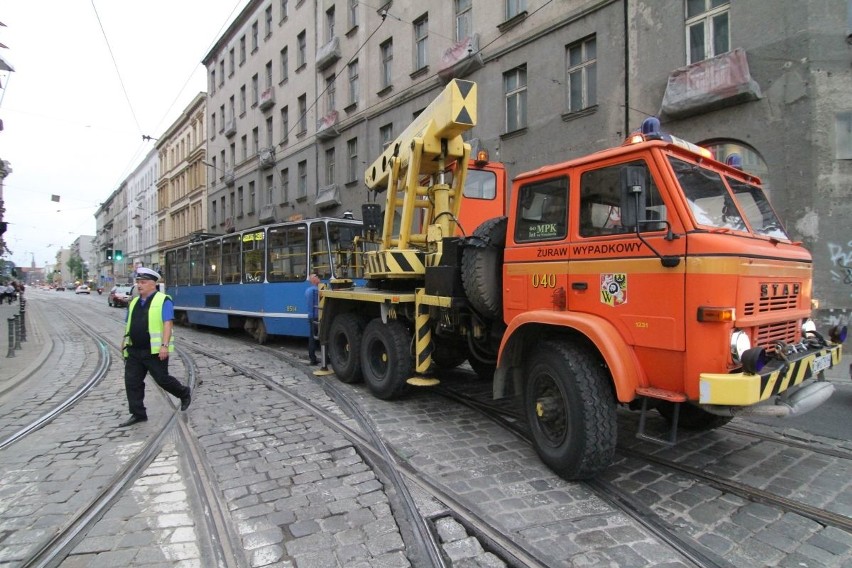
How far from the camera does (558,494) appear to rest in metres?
3.50

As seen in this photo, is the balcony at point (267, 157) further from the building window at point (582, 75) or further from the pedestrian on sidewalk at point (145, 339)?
the pedestrian on sidewalk at point (145, 339)

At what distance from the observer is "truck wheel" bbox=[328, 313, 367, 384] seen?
22.6 feet

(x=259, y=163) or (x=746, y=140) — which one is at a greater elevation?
(x=259, y=163)

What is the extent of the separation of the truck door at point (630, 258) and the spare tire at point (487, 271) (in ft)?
3.18

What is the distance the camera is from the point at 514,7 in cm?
1421

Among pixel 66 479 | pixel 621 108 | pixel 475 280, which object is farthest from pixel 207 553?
pixel 621 108

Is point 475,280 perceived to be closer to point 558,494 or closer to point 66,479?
point 558,494

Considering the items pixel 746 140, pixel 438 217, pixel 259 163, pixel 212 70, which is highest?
pixel 212 70

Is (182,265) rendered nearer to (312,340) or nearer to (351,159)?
(351,159)

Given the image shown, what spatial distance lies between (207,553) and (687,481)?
346 cm

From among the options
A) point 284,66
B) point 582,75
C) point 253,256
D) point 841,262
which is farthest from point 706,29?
point 284,66

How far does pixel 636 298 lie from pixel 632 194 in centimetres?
73

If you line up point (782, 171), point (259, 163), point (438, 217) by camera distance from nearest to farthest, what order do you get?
point (438, 217), point (782, 171), point (259, 163)

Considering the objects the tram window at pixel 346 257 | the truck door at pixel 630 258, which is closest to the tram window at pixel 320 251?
the tram window at pixel 346 257
